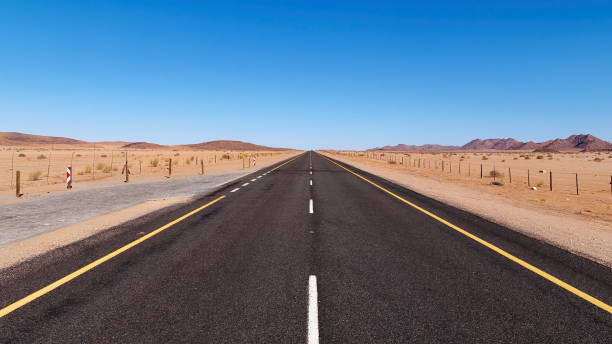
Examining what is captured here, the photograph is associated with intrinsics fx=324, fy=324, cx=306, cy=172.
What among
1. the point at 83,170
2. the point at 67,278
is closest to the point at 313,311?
the point at 67,278

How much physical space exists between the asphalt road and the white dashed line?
→ 2cm

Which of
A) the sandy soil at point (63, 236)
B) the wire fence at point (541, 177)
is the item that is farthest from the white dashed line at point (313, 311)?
the wire fence at point (541, 177)

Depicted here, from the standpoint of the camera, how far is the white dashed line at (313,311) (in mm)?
3115

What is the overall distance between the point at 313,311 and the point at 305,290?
0.57 m

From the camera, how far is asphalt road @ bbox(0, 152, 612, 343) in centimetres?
324

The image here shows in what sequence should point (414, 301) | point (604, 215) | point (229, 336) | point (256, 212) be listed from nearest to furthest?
1. point (229, 336)
2. point (414, 301)
3. point (256, 212)
4. point (604, 215)

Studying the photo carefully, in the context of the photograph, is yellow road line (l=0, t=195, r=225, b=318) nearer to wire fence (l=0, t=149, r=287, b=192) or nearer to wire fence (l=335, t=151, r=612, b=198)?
wire fence (l=0, t=149, r=287, b=192)

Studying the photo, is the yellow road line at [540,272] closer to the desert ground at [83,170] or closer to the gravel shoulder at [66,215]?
the gravel shoulder at [66,215]

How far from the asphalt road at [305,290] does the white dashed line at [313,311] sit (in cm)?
2

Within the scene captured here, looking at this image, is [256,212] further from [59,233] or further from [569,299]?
[569,299]

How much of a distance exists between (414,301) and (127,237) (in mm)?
5753

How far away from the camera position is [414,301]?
3908 millimetres

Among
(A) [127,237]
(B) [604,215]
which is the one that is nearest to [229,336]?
(A) [127,237]

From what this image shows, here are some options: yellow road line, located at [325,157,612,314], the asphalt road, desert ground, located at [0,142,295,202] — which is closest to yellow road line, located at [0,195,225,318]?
the asphalt road
